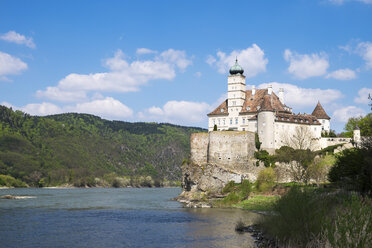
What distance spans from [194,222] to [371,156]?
23410 mm

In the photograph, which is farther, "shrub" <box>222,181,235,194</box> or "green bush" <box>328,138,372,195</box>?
Answer: "shrub" <box>222,181,235,194</box>

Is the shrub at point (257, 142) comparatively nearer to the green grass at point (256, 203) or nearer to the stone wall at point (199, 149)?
the stone wall at point (199, 149)

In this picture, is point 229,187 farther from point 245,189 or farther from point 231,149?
point 231,149

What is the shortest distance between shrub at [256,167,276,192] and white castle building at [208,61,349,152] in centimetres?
565

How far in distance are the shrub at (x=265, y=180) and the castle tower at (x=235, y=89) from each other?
14440mm

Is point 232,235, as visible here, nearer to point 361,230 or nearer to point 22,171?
point 361,230

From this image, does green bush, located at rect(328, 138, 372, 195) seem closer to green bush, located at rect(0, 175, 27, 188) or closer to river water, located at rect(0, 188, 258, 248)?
river water, located at rect(0, 188, 258, 248)

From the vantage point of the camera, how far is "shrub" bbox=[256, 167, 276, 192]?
68500 millimetres

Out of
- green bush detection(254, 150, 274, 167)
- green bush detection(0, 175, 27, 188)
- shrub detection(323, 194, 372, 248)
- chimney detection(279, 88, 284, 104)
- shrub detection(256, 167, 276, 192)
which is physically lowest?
green bush detection(0, 175, 27, 188)

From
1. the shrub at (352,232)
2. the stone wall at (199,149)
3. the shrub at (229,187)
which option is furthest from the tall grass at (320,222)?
the stone wall at (199,149)

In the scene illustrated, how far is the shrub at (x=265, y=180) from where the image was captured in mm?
68500

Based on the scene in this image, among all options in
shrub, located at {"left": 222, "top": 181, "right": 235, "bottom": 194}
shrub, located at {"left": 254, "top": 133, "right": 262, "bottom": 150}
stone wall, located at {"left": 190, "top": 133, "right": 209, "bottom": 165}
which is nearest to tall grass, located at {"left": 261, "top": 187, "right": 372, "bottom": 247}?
shrub, located at {"left": 222, "top": 181, "right": 235, "bottom": 194}

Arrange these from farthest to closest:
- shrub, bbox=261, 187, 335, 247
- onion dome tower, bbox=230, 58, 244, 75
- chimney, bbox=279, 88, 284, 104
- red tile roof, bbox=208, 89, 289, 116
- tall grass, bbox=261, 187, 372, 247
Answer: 1. chimney, bbox=279, 88, 284, 104
2. onion dome tower, bbox=230, 58, 244, 75
3. red tile roof, bbox=208, 89, 289, 116
4. shrub, bbox=261, 187, 335, 247
5. tall grass, bbox=261, 187, 372, 247

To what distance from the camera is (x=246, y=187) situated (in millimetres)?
69688
